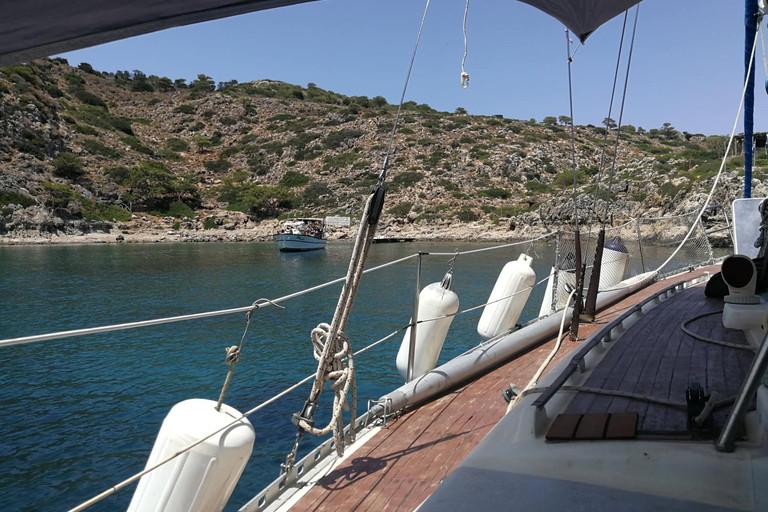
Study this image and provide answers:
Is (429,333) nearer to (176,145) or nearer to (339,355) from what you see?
(339,355)

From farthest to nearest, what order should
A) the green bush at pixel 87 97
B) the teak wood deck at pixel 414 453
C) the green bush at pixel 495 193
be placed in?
1. the green bush at pixel 87 97
2. the green bush at pixel 495 193
3. the teak wood deck at pixel 414 453

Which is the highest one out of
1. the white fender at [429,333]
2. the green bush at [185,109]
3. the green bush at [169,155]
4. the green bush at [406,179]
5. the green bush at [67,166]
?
the green bush at [185,109]

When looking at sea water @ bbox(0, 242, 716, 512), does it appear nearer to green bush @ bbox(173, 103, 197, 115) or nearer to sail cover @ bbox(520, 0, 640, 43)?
sail cover @ bbox(520, 0, 640, 43)

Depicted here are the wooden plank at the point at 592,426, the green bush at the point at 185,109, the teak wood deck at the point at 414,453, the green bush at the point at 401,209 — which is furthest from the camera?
the green bush at the point at 185,109

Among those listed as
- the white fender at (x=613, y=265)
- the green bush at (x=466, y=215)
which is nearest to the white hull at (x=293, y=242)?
the green bush at (x=466, y=215)

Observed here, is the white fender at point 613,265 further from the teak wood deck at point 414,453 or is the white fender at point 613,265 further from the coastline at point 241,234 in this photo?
the coastline at point 241,234

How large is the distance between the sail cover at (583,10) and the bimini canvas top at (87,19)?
2921 millimetres

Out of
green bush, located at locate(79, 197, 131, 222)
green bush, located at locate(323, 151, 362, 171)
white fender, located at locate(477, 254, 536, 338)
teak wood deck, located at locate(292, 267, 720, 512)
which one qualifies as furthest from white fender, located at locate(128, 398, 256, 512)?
green bush, located at locate(323, 151, 362, 171)

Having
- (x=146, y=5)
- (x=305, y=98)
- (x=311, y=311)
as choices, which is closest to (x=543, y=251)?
(x=311, y=311)

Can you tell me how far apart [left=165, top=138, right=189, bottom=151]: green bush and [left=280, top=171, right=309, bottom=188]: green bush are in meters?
15.1

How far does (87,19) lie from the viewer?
1610 millimetres

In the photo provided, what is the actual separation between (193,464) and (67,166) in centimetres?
5350

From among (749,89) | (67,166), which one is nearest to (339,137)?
(67,166)

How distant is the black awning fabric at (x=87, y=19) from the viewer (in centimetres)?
144
